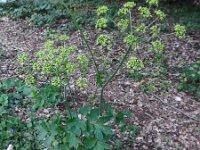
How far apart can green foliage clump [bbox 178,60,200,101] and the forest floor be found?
73 mm

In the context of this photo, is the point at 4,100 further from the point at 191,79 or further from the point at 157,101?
the point at 191,79

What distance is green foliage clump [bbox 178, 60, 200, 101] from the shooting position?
4230 millimetres

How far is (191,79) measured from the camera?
436 centimetres

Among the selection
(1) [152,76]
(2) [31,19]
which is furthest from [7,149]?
(2) [31,19]

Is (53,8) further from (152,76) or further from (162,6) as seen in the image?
(152,76)

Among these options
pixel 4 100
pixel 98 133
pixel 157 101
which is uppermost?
pixel 98 133

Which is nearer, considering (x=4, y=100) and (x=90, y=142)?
(x=90, y=142)

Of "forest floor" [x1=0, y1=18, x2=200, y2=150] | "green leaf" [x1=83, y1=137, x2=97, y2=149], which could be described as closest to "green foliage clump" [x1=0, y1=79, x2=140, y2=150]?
"green leaf" [x1=83, y1=137, x2=97, y2=149]

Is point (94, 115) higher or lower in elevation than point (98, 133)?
higher

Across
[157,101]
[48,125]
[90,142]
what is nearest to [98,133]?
[90,142]

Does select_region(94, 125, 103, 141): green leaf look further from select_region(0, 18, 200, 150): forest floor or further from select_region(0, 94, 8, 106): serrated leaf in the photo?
select_region(0, 94, 8, 106): serrated leaf

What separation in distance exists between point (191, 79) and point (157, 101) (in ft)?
1.89

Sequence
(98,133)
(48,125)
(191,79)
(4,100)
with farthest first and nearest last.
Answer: (191,79)
(4,100)
(48,125)
(98,133)

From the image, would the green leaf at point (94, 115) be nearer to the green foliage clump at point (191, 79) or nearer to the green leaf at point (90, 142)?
the green leaf at point (90, 142)
